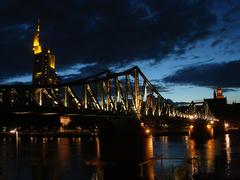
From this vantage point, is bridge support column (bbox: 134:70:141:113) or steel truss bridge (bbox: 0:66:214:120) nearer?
steel truss bridge (bbox: 0:66:214:120)

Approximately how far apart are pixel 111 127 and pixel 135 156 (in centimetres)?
495

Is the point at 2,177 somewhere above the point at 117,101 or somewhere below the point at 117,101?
below

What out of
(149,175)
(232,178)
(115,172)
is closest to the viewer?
(232,178)

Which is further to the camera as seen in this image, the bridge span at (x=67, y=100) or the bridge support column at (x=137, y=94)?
the bridge support column at (x=137, y=94)

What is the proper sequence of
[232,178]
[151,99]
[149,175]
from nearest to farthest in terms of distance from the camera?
[232,178]
[149,175]
[151,99]

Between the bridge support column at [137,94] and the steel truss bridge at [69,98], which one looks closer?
the steel truss bridge at [69,98]

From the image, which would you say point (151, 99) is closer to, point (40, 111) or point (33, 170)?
point (33, 170)

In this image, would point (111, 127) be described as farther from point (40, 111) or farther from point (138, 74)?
point (138, 74)

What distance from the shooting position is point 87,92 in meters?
58.5

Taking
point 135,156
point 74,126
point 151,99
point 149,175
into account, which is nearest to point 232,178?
point 149,175

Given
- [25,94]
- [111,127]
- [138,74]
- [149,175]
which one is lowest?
[149,175]

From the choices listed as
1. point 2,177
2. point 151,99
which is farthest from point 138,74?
point 2,177

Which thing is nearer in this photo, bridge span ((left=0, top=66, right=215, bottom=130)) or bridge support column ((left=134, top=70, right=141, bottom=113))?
bridge span ((left=0, top=66, right=215, bottom=130))

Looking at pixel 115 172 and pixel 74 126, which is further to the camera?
pixel 74 126
